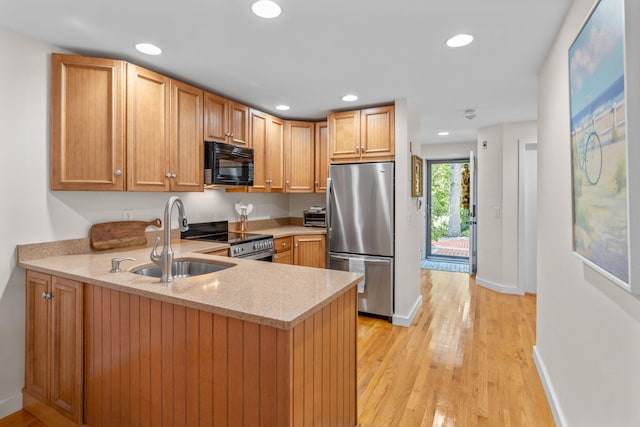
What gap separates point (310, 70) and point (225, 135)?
1.11 m

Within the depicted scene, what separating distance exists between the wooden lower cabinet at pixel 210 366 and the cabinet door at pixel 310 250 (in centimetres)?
208

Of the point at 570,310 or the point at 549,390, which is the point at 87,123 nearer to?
the point at 570,310

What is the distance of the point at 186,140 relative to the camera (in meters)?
2.86

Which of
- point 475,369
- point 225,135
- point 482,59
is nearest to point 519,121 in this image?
point 482,59

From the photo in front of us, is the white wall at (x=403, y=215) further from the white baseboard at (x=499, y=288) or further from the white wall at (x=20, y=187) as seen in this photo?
the white wall at (x=20, y=187)

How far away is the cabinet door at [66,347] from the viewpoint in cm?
183

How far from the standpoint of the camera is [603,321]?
1.32 meters

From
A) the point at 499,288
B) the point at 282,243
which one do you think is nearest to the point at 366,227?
the point at 282,243

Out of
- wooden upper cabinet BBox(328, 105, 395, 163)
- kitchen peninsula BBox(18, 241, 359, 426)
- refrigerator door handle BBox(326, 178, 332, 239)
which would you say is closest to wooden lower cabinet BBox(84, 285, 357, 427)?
kitchen peninsula BBox(18, 241, 359, 426)

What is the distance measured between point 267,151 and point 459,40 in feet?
7.66

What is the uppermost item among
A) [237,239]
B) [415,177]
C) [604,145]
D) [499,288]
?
[415,177]

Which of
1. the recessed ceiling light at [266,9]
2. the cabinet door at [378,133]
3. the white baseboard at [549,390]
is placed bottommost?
the white baseboard at [549,390]

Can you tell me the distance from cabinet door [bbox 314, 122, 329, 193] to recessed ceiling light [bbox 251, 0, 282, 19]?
7.83ft

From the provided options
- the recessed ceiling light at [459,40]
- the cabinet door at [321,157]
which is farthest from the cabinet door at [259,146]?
the recessed ceiling light at [459,40]
